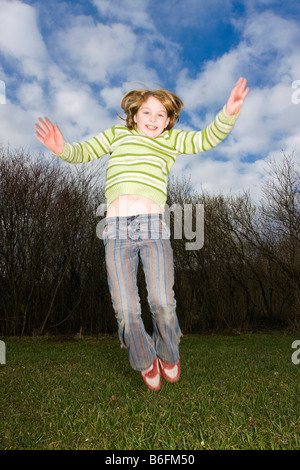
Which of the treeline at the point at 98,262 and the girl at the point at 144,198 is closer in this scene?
the girl at the point at 144,198

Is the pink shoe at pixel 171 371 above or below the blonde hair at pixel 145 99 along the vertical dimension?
below

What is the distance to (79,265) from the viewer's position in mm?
13203

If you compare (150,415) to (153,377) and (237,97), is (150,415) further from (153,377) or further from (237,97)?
(237,97)

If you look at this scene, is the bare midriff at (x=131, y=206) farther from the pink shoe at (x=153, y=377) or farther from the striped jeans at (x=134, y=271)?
the pink shoe at (x=153, y=377)

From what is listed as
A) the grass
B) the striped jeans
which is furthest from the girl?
the grass

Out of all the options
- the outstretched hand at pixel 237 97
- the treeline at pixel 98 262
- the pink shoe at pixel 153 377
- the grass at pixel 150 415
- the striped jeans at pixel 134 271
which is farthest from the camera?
the treeline at pixel 98 262

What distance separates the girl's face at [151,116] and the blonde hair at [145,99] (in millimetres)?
31

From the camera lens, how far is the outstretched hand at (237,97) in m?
2.59

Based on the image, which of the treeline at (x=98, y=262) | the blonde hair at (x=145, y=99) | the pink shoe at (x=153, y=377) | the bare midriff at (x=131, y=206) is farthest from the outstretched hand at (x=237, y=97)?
the treeline at (x=98, y=262)

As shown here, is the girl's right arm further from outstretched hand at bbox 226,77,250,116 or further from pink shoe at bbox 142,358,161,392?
pink shoe at bbox 142,358,161,392

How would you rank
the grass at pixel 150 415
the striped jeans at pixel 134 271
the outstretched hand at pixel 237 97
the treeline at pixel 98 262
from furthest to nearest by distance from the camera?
the treeline at pixel 98 262 < the striped jeans at pixel 134 271 < the outstretched hand at pixel 237 97 < the grass at pixel 150 415
